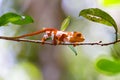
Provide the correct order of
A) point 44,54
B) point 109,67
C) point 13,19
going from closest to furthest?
point 109,67, point 13,19, point 44,54

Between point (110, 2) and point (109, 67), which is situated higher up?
point (110, 2)

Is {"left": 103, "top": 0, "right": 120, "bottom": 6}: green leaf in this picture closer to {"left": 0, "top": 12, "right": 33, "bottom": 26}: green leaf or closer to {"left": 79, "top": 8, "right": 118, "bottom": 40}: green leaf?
{"left": 79, "top": 8, "right": 118, "bottom": 40}: green leaf

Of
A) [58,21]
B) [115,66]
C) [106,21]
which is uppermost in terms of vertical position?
[58,21]

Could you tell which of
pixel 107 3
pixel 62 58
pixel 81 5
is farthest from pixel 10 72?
pixel 107 3

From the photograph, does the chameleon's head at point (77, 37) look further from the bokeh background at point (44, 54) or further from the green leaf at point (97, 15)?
the bokeh background at point (44, 54)

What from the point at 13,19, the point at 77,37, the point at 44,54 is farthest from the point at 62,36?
the point at 44,54

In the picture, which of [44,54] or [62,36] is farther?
[44,54]

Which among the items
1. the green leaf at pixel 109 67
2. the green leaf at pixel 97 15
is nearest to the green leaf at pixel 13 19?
the green leaf at pixel 97 15

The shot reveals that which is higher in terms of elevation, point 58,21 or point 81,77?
→ point 58,21

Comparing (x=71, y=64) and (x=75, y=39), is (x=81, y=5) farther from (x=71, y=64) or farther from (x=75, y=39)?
(x=75, y=39)

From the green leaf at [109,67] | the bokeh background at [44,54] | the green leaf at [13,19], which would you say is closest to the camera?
the green leaf at [109,67]

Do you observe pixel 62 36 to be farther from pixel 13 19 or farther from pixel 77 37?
pixel 13 19
